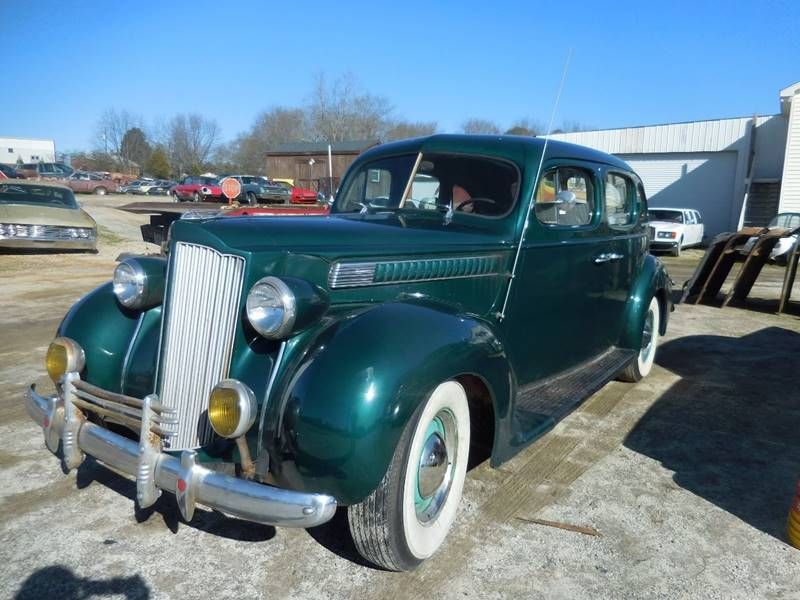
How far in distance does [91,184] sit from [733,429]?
42.9 meters

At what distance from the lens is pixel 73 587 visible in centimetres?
245

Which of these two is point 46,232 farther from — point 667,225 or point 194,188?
point 194,188

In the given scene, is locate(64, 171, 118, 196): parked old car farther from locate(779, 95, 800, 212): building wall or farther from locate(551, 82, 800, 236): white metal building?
locate(779, 95, 800, 212): building wall

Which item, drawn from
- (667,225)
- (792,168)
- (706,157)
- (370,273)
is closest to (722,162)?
(706,157)

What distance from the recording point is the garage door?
72.5 ft

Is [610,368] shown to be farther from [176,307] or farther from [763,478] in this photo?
[176,307]

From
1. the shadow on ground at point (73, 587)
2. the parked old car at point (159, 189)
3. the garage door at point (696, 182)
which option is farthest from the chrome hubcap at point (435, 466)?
the parked old car at point (159, 189)

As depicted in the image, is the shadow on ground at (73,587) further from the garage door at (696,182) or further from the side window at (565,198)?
the garage door at (696,182)

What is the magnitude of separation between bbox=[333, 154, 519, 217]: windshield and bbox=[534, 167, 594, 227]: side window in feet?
0.70

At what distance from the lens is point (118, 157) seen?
71.4 meters

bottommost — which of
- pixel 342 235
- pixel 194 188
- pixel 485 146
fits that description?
pixel 194 188

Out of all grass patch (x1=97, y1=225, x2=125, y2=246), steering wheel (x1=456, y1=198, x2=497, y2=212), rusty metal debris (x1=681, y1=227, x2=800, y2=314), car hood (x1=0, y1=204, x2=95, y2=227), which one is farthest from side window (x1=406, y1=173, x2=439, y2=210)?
grass patch (x1=97, y1=225, x2=125, y2=246)

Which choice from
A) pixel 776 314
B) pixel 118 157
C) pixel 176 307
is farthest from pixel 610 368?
pixel 118 157

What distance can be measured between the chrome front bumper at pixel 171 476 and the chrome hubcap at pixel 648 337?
396 cm
